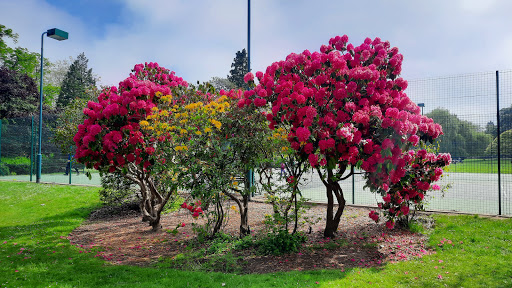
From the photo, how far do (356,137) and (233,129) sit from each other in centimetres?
193

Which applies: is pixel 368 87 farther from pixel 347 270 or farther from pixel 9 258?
pixel 9 258

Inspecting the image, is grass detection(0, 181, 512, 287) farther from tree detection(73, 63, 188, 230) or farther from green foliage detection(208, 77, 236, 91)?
green foliage detection(208, 77, 236, 91)

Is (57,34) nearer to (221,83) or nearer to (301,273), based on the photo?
(301,273)

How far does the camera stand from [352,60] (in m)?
5.34

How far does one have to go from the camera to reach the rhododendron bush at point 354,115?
14.9ft

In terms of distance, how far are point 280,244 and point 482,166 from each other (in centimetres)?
559

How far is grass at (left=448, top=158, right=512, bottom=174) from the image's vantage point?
7.46 m

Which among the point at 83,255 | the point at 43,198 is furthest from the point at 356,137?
the point at 43,198

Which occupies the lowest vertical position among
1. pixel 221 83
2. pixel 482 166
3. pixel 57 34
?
pixel 482 166

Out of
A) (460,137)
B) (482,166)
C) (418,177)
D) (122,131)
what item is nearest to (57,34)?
(122,131)

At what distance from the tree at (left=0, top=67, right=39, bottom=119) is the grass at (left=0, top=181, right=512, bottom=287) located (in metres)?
21.1

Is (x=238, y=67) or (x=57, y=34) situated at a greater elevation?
(x=238, y=67)

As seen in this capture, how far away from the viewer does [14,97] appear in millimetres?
24141

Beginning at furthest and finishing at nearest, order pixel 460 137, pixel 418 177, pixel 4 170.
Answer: pixel 4 170
pixel 460 137
pixel 418 177
